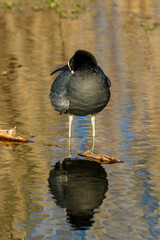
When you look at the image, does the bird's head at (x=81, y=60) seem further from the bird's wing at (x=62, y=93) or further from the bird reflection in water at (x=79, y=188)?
the bird reflection in water at (x=79, y=188)

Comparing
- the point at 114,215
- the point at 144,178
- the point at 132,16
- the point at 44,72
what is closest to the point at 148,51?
the point at 44,72

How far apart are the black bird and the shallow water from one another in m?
0.63

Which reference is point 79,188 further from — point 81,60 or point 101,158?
point 81,60

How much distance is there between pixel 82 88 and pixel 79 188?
1.70 meters

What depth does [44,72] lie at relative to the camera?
14.7 m

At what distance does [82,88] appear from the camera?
8000 mm

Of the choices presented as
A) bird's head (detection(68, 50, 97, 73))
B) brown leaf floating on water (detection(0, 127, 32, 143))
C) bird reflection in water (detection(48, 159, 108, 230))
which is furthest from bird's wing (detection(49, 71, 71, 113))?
bird reflection in water (detection(48, 159, 108, 230))

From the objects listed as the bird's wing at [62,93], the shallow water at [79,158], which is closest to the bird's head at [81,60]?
the bird's wing at [62,93]

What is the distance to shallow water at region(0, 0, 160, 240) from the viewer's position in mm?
5719

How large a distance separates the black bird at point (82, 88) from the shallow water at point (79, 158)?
633 mm

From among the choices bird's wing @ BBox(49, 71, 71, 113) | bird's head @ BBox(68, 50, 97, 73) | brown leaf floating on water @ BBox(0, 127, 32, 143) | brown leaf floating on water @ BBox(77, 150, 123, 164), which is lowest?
brown leaf floating on water @ BBox(0, 127, 32, 143)

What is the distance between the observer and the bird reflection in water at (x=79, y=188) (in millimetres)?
5889

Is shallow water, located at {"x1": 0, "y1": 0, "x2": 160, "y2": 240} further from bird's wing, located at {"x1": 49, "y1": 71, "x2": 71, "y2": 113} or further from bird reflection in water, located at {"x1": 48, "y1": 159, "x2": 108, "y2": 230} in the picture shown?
bird's wing, located at {"x1": 49, "y1": 71, "x2": 71, "y2": 113}

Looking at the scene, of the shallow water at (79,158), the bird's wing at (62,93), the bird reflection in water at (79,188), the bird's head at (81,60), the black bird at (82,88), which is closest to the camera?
the shallow water at (79,158)
